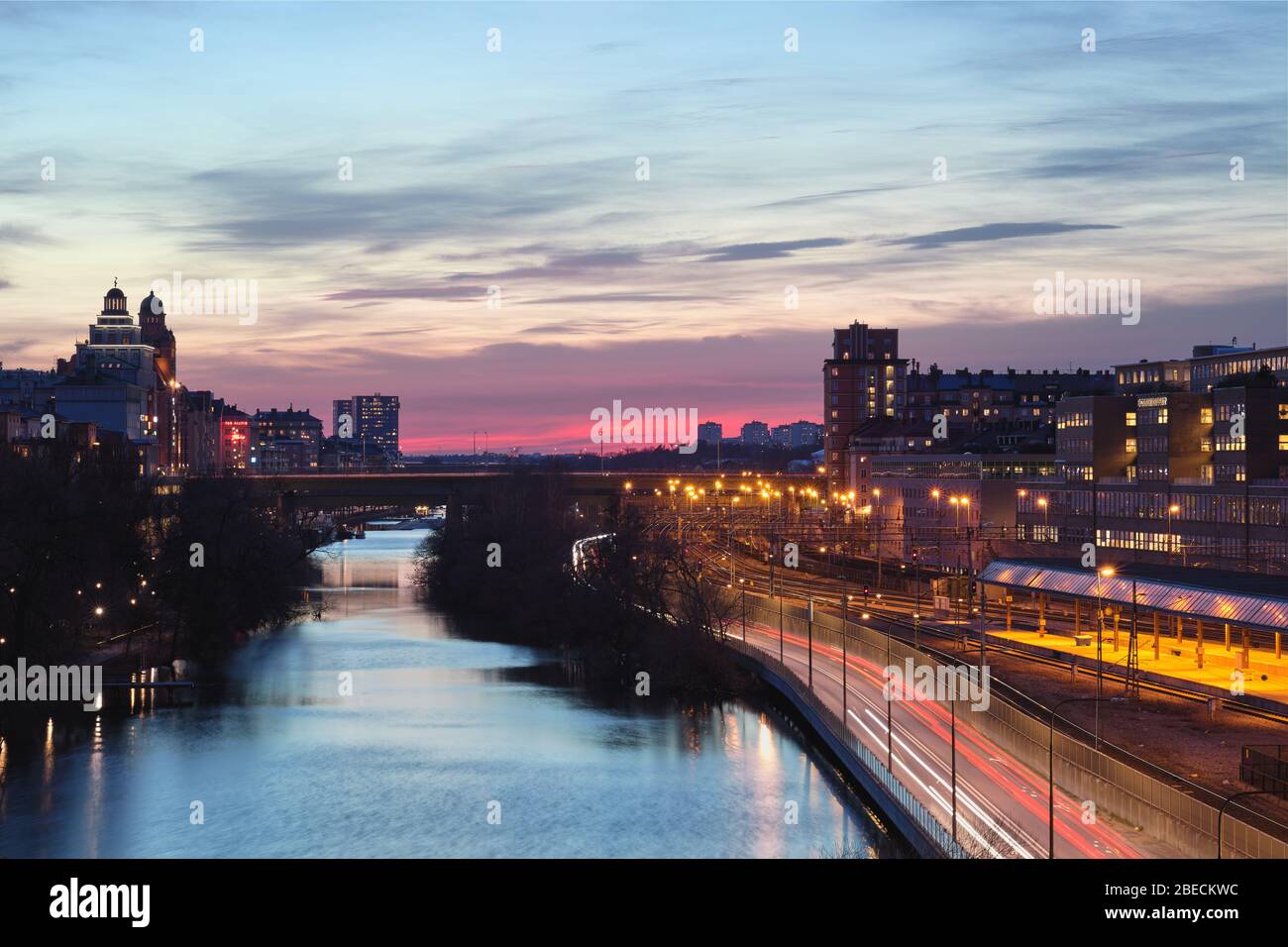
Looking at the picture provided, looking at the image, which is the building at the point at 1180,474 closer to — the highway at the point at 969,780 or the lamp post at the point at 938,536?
the lamp post at the point at 938,536

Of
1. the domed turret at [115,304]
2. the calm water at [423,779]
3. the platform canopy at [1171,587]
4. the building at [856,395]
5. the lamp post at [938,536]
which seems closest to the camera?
the calm water at [423,779]

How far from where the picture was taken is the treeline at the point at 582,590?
185 feet

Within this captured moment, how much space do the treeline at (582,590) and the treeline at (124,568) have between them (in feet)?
36.8

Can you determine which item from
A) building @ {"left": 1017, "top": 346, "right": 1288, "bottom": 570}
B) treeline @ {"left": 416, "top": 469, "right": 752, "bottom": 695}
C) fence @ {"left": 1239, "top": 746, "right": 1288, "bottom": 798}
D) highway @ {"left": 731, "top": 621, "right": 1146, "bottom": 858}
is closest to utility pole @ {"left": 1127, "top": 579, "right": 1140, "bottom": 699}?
highway @ {"left": 731, "top": 621, "right": 1146, "bottom": 858}

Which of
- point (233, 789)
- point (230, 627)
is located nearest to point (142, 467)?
point (230, 627)

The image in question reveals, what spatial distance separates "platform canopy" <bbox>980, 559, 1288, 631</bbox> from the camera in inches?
1629

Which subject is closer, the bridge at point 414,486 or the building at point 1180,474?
the building at point 1180,474

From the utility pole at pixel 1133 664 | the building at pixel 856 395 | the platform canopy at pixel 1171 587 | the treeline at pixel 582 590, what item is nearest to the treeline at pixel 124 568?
the treeline at pixel 582 590

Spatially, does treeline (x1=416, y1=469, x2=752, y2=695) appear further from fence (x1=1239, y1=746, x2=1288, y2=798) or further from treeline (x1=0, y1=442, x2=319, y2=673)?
fence (x1=1239, y1=746, x2=1288, y2=798)

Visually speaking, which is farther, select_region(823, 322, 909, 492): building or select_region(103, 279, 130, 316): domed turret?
select_region(103, 279, 130, 316): domed turret

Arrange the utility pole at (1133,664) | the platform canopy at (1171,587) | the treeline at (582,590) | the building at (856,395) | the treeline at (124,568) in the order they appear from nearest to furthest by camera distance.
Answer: the platform canopy at (1171,587), the utility pole at (1133,664), the treeline at (124,568), the treeline at (582,590), the building at (856,395)

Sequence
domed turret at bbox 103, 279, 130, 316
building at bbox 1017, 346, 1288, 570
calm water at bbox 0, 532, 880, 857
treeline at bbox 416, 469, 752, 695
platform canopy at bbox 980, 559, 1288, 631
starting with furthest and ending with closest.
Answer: domed turret at bbox 103, 279, 130, 316 < building at bbox 1017, 346, 1288, 570 < treeline at bbox 416, 469, 752, 695 < platform canopy at bbox 980, 559, 1288, 631 < calm water at bbox 0, 532, 880, 857

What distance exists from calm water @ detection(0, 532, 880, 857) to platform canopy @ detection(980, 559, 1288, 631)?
12139 mm
